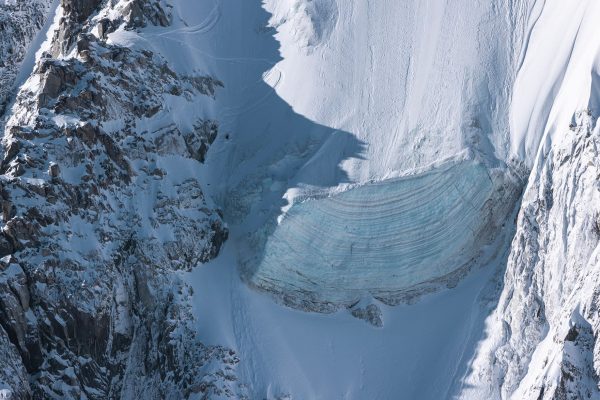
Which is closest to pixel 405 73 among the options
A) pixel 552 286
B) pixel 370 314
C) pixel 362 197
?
pixel 362 197

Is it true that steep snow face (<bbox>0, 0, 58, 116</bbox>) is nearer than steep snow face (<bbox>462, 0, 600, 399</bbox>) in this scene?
No

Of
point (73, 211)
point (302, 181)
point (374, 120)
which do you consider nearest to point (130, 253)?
point (73, 211)

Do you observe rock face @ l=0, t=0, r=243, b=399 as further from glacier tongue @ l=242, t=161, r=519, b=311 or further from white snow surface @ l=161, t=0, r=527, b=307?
glacier tongue @ l=242, t=161, r=519, b=311

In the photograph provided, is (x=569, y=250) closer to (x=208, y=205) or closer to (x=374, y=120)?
(x=374, y=120)

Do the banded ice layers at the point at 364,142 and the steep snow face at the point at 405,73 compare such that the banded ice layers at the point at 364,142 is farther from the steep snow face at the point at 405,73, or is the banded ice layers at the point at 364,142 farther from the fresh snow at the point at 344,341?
the fresh snow at the point at 344,341

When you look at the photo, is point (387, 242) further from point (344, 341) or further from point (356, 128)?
point (356, 128)

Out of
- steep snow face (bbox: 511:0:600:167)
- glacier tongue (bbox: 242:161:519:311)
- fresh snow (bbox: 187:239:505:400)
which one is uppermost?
steep snow face (bbox: 511:0:600:167)

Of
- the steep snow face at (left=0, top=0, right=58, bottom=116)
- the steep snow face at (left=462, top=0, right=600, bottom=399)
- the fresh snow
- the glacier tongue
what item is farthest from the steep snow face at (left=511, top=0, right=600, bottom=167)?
the steep snow face at (left=0, top=0, right=58, bottom=116)
